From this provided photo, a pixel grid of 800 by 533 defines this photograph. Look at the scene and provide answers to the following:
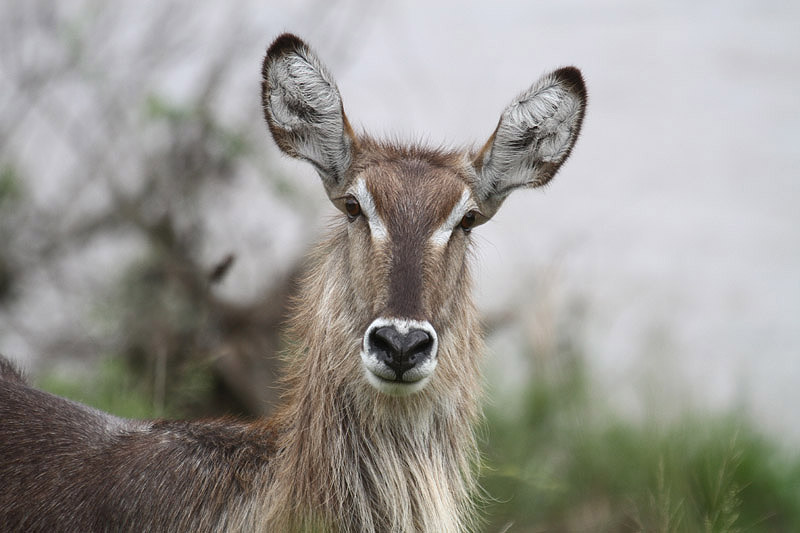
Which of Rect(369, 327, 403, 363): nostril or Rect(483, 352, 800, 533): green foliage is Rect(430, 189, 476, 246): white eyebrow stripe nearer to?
Rect(369, 327, 403, 363): nostril

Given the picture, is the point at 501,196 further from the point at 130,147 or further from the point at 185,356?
the point at 130,147

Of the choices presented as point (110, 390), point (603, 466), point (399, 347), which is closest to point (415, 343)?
point (399, 347)

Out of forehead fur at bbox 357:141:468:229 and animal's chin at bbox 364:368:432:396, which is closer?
animal's chin at bbox 364:368:432:396

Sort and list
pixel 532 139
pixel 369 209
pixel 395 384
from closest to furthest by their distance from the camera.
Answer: pixel 395 384
pixel 369 209
pixel 532 139

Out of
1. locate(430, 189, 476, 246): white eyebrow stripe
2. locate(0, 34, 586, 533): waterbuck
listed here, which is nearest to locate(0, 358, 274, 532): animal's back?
locate(0, 34, 586, 533): waterbuck

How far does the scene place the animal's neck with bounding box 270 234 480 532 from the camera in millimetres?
4461

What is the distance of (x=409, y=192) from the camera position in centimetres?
463

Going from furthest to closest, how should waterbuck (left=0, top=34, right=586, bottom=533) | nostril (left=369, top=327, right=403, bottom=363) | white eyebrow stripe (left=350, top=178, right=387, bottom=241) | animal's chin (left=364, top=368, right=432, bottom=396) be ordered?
white eyebrow stripe (left=350, top=178, right=387, bottom=241) < waterbuck (left=0, top=34, right=586, bottom=533) < animal's chin (left=364, top=368, right=432, bottom=396) < nostril (left=369, top=327, right=403, bottom=363)

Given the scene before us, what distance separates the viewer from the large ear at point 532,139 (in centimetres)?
506

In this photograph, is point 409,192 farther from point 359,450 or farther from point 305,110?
point 359,450

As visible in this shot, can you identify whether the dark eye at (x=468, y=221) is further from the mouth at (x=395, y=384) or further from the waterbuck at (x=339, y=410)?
the mouth at (x=395, y=384)

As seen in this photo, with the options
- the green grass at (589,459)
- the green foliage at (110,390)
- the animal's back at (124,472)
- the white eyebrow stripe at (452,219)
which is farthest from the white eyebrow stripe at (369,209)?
the green foliage at (110,390)

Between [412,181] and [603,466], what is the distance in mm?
3180

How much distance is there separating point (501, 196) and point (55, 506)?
2379 mm
